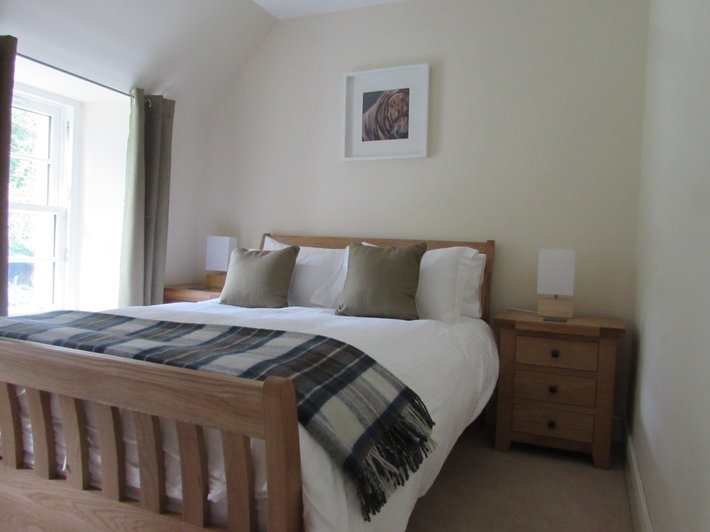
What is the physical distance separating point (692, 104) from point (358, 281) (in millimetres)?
1515

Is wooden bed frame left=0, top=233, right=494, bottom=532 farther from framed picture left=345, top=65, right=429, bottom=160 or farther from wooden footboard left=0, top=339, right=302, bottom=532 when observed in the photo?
framed picture left=345, top=65, right=429, bottom=160

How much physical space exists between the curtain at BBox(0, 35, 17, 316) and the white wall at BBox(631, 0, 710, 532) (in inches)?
103

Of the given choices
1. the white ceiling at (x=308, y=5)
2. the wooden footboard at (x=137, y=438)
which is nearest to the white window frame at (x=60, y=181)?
the white ceiling at (x=308, y=5)

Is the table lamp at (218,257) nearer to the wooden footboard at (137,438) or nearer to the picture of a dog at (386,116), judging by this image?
the picture of a dog at (386,116)

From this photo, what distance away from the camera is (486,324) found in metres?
2.61

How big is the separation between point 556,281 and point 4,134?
2.69m

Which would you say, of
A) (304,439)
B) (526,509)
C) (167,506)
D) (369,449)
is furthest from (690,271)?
(167,506)

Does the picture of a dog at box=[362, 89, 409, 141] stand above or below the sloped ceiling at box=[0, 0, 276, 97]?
below

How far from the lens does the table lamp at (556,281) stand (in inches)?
94.5

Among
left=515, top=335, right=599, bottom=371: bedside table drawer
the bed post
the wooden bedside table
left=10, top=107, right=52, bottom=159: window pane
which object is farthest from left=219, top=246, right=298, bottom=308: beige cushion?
the bed post

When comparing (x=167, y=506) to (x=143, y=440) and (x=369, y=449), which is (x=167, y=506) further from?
(x=369, y=449)

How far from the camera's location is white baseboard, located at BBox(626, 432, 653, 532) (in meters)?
1.55

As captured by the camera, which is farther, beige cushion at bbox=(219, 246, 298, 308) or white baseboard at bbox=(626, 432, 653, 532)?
beige cushion at bbox=(219, 246, 298, 308)

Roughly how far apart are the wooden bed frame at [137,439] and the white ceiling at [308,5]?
8.84 feet
